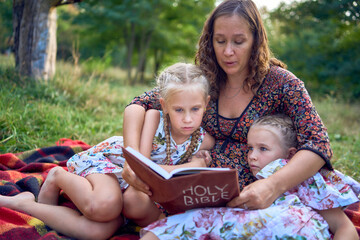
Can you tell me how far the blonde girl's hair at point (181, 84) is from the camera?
88.5 inches

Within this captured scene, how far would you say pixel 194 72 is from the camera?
234 cm

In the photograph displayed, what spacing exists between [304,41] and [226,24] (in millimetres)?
10355

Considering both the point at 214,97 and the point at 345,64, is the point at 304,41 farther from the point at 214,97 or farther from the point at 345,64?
the point at 214,97

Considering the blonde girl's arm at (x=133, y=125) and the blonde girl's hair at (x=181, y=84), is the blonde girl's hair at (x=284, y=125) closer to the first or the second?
the blonde girl's hair at (x=181, y=84)

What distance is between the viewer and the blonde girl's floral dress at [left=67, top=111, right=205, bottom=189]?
2.29 m

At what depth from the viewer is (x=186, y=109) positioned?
7.27 feet

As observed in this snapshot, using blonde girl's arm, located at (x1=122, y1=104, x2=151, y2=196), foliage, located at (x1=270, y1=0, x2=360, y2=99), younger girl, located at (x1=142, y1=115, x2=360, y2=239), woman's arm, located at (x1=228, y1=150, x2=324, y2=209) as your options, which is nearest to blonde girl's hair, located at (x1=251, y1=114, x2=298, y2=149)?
younger girl, located at (x1=142, y1=115, x2=360, y2=239)

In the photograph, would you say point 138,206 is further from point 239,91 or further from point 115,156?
point 239,91

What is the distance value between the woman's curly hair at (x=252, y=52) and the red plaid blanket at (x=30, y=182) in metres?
1.39

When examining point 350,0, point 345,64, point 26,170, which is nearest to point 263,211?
point 26,170

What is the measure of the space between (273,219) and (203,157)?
32.0 inches

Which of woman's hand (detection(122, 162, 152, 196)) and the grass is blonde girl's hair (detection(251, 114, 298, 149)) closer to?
woman's hand (detection(122, 162, 152, 196))

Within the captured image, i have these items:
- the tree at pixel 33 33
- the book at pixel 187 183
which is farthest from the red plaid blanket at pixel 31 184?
the tree at pixel 33 33

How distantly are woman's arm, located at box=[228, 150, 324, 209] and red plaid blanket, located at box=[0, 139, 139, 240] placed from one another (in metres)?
0.83
